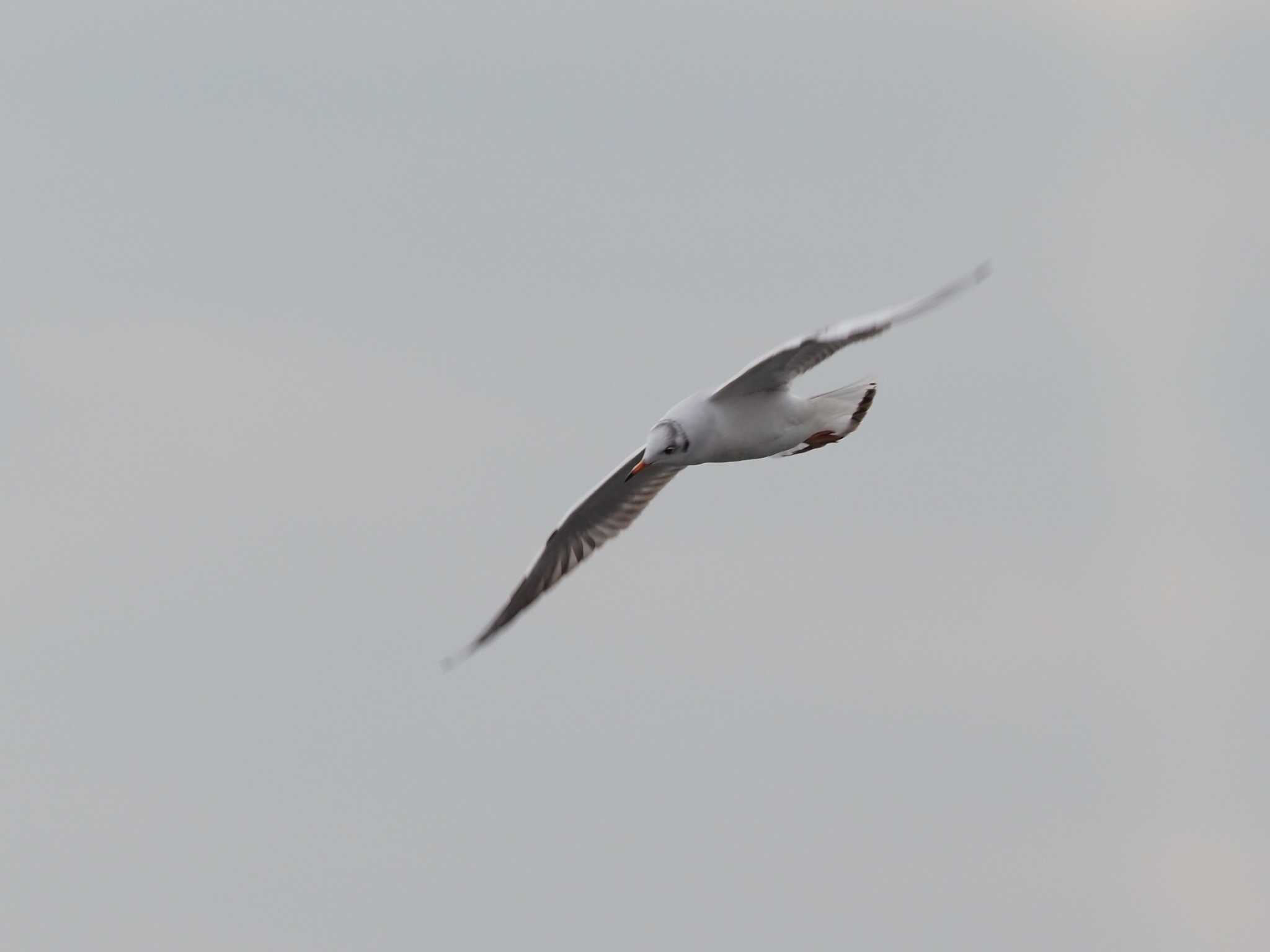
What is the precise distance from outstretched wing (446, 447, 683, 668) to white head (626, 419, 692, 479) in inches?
93.1

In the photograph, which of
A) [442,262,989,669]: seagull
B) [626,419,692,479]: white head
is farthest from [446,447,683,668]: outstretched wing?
[626,419,692,479]: white head

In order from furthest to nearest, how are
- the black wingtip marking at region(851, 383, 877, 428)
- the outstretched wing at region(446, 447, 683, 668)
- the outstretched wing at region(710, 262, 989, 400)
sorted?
1. the outstretched wing at region(446, 447, 683, 668)
2. the black wingtip marking at region(851, 383, 877, 428)
3. the outstretched wing at region(710, 262, 989, 400)

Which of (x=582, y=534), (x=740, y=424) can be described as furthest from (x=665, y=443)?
(x=582, y=534)

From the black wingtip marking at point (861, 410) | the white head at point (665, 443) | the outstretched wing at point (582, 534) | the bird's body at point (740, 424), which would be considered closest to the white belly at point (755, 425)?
the bird's body at point (740, 424)

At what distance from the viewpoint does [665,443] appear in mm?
20844

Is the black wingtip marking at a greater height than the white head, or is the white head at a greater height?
the white head

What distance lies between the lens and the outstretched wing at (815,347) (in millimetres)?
18031

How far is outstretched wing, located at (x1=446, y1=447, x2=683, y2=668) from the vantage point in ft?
78.0

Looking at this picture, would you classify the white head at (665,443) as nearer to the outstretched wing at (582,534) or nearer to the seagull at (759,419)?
the seagull at (759,419)

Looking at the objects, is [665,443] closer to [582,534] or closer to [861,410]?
[861,410]

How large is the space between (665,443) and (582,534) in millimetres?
3637

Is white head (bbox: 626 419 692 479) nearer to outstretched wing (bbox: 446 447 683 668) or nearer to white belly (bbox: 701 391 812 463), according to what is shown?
white belly (bbox: 701 391 812 463)

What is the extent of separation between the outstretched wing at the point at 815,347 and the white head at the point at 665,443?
1.58 feet

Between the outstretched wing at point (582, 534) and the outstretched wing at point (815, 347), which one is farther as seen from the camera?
the outstretched wing at point (582, 534)
